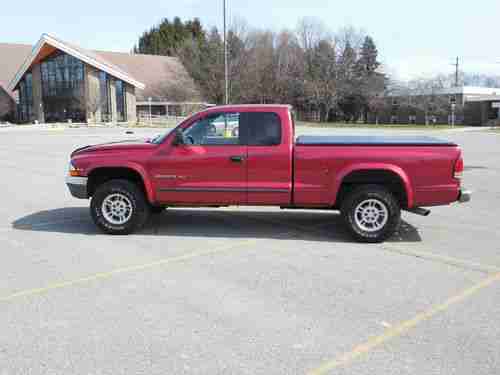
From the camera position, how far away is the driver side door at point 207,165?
691cm

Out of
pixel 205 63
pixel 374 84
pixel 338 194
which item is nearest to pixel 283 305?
pixel 338 194

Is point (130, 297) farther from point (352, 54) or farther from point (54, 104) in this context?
point (352, 54)

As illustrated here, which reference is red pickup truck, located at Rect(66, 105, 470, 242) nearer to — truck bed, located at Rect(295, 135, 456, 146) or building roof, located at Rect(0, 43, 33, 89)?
truck bed, located at Rect(295, 135, 456, 146)

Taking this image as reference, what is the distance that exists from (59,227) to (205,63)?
241 ft

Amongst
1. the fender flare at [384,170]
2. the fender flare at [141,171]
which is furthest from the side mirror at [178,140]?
the fender flare at [384,170]

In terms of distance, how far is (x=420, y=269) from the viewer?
5680mm

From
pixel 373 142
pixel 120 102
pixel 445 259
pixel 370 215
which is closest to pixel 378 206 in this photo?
pixel 370 215

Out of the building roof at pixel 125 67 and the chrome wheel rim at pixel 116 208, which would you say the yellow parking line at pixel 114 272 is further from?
the building roof at pixel 125 67

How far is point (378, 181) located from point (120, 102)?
65.8 meters

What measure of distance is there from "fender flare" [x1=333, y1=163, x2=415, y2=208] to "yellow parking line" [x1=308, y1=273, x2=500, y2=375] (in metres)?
1.65

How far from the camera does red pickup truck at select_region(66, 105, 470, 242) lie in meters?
6.62

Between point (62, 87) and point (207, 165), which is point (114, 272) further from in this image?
point (62, 87)

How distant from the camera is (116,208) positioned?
7207 millimetres

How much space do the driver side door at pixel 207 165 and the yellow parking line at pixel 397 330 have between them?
3.11 metres
